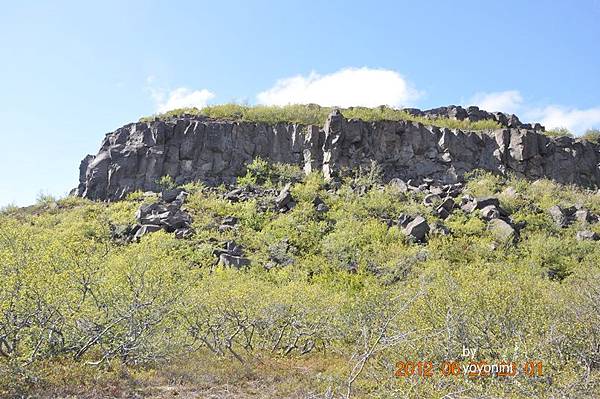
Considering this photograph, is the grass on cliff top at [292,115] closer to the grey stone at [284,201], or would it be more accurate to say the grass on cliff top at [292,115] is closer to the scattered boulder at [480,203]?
the grey stone at [284,201]

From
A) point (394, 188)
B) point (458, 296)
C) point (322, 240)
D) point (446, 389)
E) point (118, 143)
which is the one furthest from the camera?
point (118, 143)

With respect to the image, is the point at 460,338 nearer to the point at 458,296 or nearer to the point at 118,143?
the point at 458,296

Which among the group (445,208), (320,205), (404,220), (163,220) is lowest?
(404,220)

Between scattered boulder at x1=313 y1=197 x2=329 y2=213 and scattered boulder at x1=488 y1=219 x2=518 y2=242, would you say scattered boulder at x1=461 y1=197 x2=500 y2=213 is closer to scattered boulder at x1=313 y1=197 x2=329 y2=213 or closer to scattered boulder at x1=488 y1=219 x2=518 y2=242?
scattered boulder at x1=488 y1=219 x2=518 y2=242

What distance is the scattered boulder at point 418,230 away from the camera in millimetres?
27955

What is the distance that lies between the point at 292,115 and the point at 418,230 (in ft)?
64.6

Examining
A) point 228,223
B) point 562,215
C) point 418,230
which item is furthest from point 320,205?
point 562,215

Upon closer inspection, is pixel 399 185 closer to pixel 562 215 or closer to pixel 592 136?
pixel 562 215

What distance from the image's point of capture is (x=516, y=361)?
26.2 feet

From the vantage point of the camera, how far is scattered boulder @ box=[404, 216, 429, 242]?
28.0 m

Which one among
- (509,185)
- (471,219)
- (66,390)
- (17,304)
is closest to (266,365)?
(66,390)

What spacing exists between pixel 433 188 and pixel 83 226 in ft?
82.3

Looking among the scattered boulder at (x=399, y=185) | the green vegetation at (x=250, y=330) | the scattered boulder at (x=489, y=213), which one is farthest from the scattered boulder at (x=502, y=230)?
the green vegetation at (x=250, y=330)

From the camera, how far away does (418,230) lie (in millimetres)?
28203
